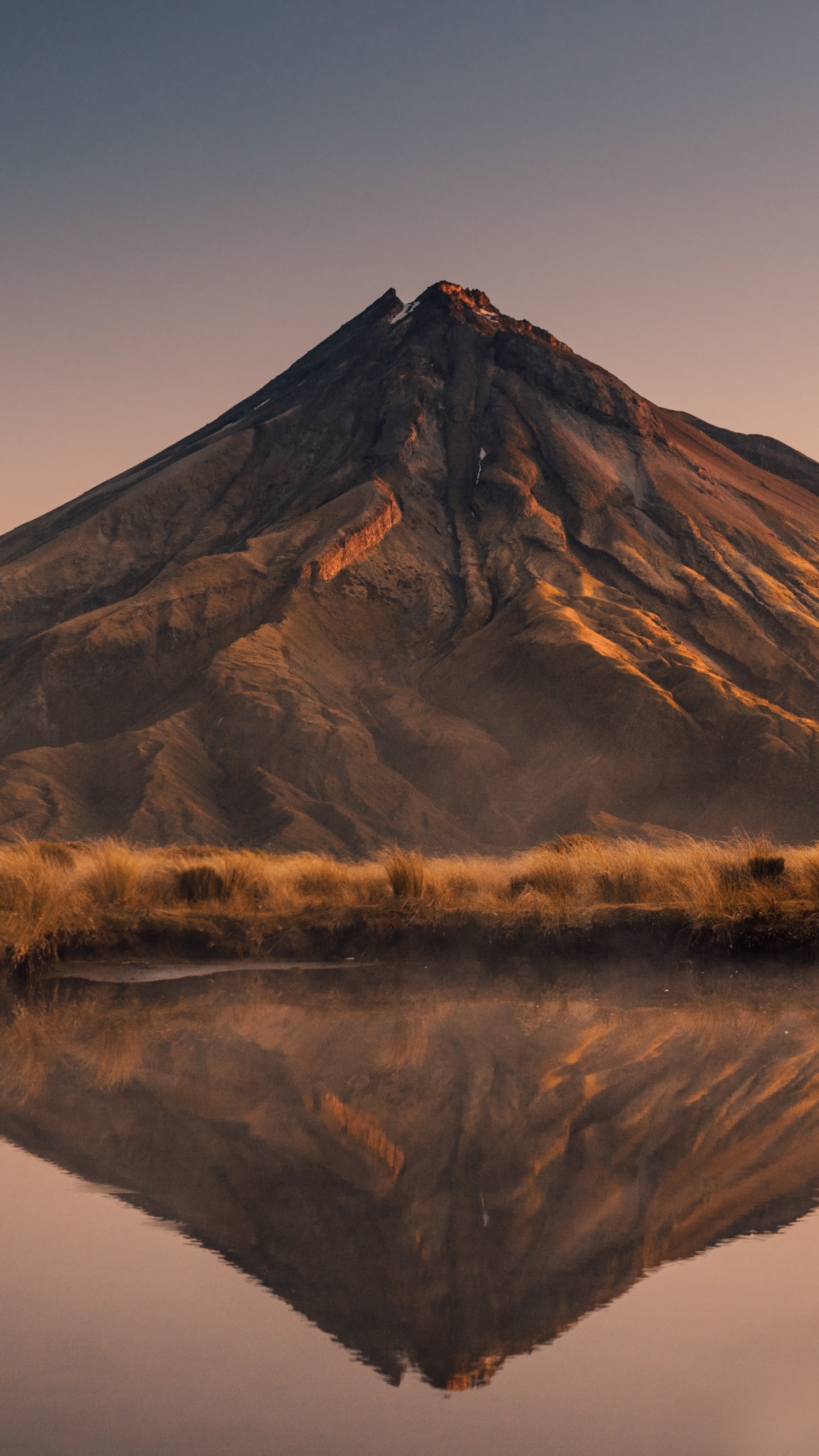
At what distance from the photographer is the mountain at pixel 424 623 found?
54656 millimetres

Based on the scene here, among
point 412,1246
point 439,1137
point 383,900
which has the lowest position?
point 383,900

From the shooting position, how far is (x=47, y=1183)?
22.2ft

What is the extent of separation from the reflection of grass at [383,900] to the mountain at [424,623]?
2907cm

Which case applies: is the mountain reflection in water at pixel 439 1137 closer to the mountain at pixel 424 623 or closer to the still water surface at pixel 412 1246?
the still water surface at pixel 412 1246

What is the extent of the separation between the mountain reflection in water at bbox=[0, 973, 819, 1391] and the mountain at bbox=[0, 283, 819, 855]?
37002mm

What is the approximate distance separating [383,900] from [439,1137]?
9639 millimetres

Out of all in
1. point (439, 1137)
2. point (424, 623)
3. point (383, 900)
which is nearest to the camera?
point (439, 1137)

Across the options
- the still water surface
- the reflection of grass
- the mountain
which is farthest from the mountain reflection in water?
the mountain

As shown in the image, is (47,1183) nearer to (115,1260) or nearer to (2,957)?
(115,1260)

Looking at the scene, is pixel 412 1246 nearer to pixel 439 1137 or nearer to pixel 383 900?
pixel 439 1137

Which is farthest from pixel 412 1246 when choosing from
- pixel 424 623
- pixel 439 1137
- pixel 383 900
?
pixel 424 623

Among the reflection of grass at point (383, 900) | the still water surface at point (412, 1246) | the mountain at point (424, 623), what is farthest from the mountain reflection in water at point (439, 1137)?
the mountain at point (424, 623)

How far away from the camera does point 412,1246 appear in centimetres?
564

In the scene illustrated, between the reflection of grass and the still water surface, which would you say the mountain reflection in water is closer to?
the still water surface
